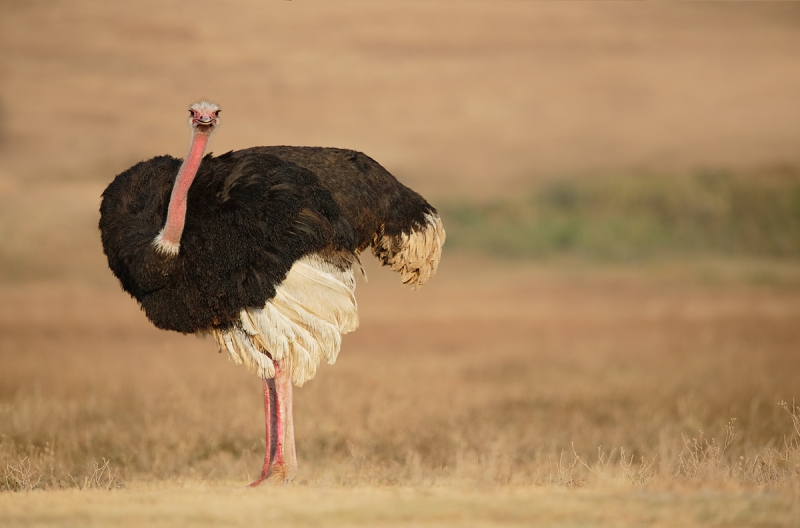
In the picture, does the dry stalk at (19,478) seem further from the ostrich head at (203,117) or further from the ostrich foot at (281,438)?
the ostrich head at (203,117)

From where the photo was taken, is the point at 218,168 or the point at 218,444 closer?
the point at 218,168

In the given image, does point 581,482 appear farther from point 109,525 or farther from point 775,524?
point 109,525

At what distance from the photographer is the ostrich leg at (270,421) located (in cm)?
883

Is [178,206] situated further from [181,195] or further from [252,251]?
[252,251]

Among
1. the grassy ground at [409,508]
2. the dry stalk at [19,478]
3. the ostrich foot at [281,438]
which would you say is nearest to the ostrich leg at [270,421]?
the ostrich foot at [281,438]

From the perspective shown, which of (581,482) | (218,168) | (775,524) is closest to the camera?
(775,524)

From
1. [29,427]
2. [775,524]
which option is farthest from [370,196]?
[29,427]

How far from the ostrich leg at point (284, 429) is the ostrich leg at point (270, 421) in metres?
0.07

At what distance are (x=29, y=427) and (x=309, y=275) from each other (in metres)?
5.23

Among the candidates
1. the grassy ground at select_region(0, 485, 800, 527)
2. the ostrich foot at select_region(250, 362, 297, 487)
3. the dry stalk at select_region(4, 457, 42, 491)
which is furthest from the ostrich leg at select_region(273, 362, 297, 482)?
the dry stalk at select_region(4, 457, 42, 491)

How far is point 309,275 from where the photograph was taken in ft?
27.7

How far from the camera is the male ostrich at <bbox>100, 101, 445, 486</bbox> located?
820 cm

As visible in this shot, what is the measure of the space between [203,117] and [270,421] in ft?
7.92

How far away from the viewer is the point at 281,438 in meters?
8.81
